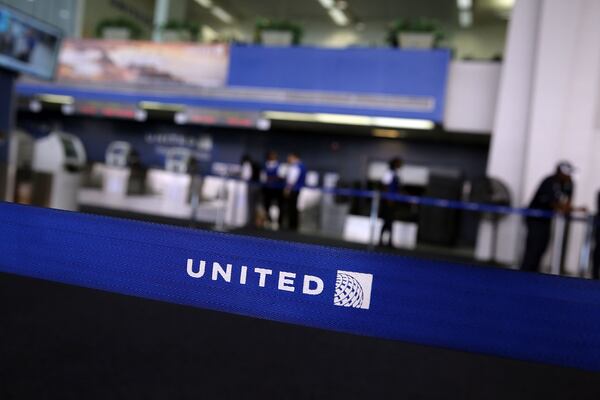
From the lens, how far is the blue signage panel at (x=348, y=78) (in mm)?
10094

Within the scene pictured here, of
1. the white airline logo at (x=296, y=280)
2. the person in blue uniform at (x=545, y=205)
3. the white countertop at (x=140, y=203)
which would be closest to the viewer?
the white airline logo at (x=296, y=280)

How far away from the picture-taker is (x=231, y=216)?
11016 millimetres

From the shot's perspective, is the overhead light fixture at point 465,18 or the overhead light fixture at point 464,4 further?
the overhead light fixture at point 465,18

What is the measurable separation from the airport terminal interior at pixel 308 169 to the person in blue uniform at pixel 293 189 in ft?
0.13

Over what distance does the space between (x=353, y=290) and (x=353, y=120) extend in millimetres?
9094

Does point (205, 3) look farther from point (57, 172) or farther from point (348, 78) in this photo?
point (57, 172)

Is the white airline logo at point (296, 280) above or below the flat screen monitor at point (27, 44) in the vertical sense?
below

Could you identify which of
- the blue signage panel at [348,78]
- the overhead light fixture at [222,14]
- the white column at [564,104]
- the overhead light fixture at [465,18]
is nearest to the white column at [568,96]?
the white column at [564,104]

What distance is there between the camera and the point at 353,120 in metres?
11.1

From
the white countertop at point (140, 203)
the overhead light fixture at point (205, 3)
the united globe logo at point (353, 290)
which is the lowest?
the white countertop at point (140, 203)

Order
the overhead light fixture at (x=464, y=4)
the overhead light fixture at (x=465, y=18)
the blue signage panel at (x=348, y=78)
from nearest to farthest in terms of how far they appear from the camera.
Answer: the blue signage panel at (x=348, y=78) → the overhead light fixture at (x=464, y=4) → the overhead light fixture at (x=465, y=18)

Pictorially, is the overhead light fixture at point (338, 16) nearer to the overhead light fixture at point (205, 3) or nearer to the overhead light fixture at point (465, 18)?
the overhead light fixture at point (465, 18)

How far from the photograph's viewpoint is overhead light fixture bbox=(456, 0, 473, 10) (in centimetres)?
1457

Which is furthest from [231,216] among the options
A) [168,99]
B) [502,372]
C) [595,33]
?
[502,372]
